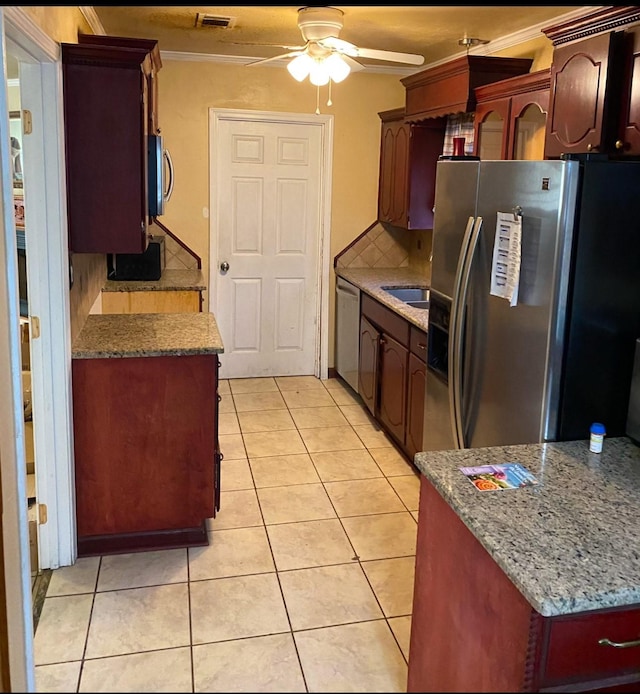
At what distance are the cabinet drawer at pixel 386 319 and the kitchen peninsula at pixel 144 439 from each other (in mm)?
1272

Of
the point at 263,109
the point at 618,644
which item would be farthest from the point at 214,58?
the point at 618,644

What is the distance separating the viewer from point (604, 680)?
1.39 metres

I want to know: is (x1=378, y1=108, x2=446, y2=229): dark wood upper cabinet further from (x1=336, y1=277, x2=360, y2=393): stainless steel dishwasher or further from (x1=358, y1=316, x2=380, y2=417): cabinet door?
(x1=358, y1=316, x2=380, y2=417): cabinet door

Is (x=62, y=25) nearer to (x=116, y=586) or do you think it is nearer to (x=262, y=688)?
(x=116, y=586)

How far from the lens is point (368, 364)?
181 inches

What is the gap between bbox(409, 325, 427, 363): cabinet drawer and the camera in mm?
3535

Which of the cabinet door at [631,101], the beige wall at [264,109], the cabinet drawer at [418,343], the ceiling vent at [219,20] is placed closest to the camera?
the ceiling vent at [219,20]

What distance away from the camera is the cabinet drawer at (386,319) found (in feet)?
12.6

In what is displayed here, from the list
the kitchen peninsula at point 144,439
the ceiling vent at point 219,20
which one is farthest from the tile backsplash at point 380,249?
the ceiling vent at point 219,20

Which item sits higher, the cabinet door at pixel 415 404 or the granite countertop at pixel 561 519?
the granite countertop at pixel 561 519

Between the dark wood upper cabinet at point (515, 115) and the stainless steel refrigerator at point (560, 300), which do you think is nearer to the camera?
the stainless steel refrigerator at point (560, 300)

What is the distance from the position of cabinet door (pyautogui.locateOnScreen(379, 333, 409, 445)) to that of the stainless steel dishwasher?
612mm

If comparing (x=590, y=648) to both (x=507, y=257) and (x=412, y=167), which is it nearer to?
(x=507, y=257)

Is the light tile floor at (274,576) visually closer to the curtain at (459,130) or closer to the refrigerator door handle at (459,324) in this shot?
the refrigerator door handle at (459,324)
